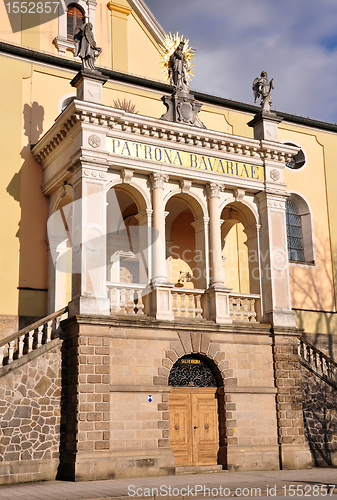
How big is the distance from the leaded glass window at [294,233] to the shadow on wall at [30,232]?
10.7 metres

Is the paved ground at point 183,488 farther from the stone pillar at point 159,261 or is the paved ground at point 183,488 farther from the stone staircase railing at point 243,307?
the stone staircase railing at point 243,307

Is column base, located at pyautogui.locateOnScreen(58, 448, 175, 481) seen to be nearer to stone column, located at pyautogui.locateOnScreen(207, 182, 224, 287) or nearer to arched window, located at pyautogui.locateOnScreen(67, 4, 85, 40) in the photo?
stone column, located at pyautogui.locateOnScreen(207, 182, 224, 287)

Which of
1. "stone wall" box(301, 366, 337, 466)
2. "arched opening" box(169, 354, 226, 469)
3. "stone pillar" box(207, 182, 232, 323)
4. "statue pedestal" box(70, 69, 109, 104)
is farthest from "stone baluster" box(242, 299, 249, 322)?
"statue pedestal" box(70, 69, 109, 104)

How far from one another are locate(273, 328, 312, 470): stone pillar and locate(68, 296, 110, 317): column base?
5.52 meters

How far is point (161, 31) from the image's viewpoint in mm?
26469

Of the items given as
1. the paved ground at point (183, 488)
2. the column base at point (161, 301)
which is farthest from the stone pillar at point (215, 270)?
the paved ground at point (183, 488)

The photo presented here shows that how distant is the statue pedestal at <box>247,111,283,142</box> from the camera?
21.1m

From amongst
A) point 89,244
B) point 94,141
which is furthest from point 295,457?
point 94,141

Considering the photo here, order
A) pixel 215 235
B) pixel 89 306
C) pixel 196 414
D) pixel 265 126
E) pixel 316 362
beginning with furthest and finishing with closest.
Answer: pixel 265 126 → pixel 316 362 → pixel 215 235 → pixel 196 414 → pixel 89 306

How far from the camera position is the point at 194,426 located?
59.0ft

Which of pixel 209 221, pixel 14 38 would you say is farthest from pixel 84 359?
pixel 14 38

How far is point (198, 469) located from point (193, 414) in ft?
4.86

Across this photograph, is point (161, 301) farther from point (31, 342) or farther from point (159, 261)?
point (31, 342)

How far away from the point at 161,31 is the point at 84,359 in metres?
15.7
